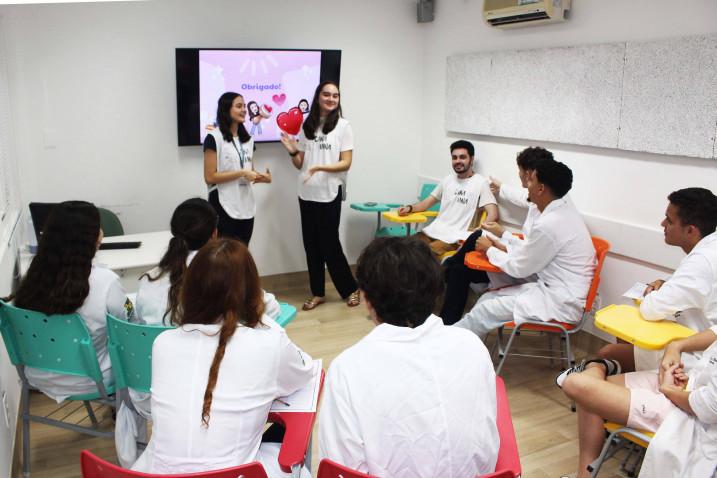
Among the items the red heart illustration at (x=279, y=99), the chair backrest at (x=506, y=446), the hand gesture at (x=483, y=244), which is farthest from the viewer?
the red heart illustration at (x=279, y=99)

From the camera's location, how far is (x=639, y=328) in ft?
7.93

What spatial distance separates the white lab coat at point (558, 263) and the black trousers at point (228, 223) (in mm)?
1985

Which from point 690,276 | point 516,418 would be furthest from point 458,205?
point 690,276

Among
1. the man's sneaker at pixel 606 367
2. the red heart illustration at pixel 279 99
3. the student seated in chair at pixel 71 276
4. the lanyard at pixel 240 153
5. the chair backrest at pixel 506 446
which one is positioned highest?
the red heart illustration at pixel 279 99

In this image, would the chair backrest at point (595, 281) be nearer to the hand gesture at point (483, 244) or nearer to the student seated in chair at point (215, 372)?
the hand gesture at point (483, 244)

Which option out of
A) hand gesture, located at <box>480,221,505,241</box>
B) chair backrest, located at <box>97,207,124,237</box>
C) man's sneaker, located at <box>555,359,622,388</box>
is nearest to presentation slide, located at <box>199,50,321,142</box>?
chair backrest, located at <box>97,207,124,237</box>

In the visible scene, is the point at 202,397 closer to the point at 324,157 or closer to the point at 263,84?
the point at 324,157

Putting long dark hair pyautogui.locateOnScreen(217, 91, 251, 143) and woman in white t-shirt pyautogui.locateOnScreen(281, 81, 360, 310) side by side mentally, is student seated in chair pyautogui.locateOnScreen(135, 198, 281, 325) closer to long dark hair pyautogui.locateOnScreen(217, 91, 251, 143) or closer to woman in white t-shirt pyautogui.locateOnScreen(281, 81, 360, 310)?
long dark hair pyautogui.locateOnScreen(217, 91, 251, 143)

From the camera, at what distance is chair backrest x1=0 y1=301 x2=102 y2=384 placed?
2297mm

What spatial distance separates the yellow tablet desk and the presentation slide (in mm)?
3046

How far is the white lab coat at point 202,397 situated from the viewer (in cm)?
165

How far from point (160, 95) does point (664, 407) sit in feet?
12.4

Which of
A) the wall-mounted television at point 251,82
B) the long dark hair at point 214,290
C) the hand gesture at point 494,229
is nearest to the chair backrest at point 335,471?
the long dark hair at point 214,290

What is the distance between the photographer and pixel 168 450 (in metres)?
1.66
